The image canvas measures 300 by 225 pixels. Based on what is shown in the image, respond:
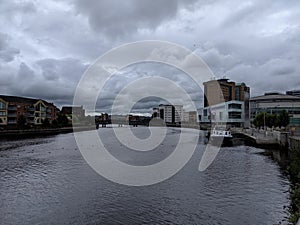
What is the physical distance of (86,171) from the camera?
1078 inches

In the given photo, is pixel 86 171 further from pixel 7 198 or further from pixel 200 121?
pixel 200 121

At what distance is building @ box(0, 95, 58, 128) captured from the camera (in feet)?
300

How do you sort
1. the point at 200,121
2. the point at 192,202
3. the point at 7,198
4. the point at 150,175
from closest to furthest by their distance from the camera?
the point at 192,202
the point at 7,198
the point at 150,175
the point at 200,121

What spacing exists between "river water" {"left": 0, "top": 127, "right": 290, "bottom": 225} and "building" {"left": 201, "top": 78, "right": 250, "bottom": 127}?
97716mm

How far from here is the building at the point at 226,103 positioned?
12306cm

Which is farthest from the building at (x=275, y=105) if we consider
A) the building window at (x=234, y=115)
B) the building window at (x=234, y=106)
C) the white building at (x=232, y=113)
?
the building window at (x=234, y=106)

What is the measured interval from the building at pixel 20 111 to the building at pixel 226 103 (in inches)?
2667

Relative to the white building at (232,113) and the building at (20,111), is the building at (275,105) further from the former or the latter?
the building at (20,111)

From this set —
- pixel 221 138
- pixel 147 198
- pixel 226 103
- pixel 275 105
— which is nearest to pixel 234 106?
pixel 226 103

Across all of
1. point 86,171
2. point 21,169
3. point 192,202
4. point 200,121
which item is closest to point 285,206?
point 192,202

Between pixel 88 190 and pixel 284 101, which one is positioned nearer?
pixel 88 190

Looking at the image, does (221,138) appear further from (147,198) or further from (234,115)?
(234,115)

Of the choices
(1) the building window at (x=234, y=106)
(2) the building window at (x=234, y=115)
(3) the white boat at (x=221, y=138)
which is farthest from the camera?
(2) the building window at (x=234, y=115)

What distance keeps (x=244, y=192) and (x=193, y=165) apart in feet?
38.8
